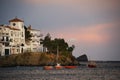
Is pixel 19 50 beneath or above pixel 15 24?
beneath

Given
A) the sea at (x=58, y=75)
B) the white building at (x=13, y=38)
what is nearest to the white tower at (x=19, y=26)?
the white building at (x=13, y=38)

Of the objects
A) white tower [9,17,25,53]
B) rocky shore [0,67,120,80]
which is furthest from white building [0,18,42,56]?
rocky shore [0,67,120,80]

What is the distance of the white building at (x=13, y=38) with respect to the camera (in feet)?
226

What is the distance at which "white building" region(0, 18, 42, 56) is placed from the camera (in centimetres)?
6894

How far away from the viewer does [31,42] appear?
77250 mm

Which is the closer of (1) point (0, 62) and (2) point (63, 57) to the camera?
(1) point (0, 62)

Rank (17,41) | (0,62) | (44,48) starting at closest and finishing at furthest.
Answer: (0,62)
(17,41)
(44,48)

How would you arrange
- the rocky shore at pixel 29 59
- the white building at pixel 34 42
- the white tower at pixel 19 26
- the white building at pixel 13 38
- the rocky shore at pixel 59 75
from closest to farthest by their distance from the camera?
the rocky shore at pixel 59 75, the rocky shore at pixel 29 59, the white building at pixel 13 38, the white tower at pixel 19 26, the white building at pixel 34 42

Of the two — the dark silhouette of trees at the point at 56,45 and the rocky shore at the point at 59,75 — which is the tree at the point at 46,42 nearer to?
the dark silhouette of trees at the point at 56,45

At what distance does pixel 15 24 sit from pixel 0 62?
10.1 m

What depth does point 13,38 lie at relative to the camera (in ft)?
236

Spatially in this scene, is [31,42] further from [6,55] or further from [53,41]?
[6,55]

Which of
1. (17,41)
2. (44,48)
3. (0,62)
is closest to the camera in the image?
(0,62)

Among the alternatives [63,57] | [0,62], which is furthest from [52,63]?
[0,62]
